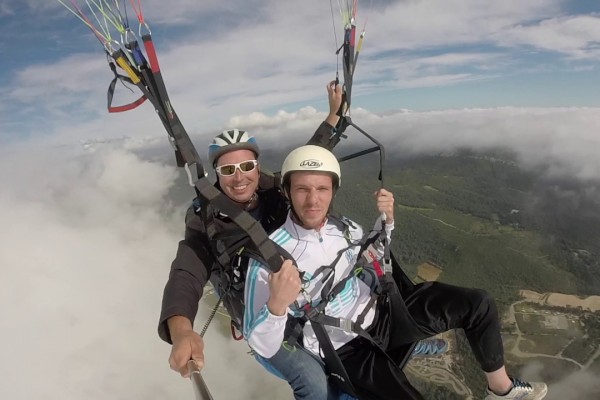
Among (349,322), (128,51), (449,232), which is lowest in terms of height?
(449,232)

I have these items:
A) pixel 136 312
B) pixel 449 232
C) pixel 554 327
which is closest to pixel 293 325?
pixel 554 327

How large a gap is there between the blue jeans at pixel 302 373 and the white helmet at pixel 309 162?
1.37m

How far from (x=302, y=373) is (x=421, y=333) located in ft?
3.25

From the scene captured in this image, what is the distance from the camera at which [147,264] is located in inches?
6831

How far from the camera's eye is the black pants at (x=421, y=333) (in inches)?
113

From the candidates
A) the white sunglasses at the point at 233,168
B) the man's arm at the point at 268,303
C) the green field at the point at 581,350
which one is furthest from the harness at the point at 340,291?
the green field at the point at 581,350

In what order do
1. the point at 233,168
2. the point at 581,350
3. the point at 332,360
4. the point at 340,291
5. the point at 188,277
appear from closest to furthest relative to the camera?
the point at 188,277
the point at 332,360
the point at 340,291
the point at 233,168
the point at 581,350

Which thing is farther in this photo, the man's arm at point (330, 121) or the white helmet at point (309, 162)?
the man's arm at point (330, 121)

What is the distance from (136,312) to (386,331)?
555ft

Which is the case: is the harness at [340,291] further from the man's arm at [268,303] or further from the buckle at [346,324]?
the man's arm at [268,303]

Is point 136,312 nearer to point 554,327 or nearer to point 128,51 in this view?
point 554,327

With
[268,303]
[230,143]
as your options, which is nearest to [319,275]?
[268,303]

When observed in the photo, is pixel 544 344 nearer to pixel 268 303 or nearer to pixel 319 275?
pixel 319 275

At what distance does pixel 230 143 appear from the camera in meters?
3.49
